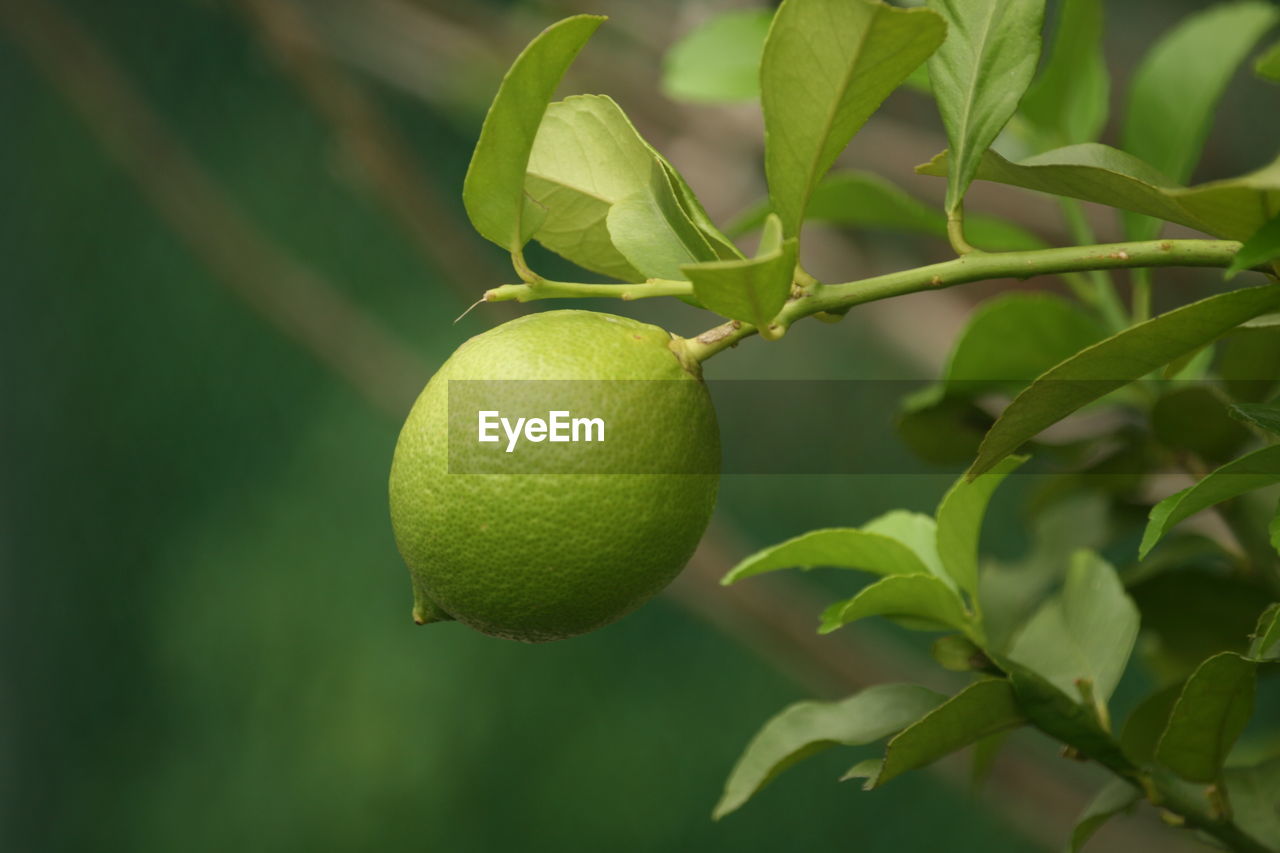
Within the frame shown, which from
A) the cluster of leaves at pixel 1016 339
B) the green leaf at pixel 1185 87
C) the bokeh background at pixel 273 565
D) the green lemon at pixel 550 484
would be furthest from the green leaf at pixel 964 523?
the bokeh background at pixel 273 565

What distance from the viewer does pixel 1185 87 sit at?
0.67 meters

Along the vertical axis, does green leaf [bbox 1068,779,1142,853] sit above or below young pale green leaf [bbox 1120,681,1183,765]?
above

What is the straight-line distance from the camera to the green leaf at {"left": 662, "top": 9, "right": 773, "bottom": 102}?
0.75 m

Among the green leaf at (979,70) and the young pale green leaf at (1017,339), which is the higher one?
the green leaf at (979,70)

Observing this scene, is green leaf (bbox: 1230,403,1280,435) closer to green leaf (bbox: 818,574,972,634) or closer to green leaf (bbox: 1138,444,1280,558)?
green leaf (bbox: 1138,444,1280,558)

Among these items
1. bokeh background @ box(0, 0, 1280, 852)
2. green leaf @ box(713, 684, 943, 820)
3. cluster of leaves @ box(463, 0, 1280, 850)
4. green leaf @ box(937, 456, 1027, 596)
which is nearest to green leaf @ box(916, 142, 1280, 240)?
cluster of leaves @ box(463, 0, 1280, 850)

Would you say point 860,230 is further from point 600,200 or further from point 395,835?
point 395,835

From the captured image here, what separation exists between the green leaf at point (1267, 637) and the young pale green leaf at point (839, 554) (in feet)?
0.42

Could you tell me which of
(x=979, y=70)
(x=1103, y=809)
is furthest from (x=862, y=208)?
(x=1103, y=809)

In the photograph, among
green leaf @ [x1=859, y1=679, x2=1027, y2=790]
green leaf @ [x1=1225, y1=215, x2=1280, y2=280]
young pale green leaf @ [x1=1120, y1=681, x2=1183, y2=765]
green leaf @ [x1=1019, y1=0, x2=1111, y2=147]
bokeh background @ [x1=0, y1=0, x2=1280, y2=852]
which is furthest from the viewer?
bokeh background @ [x1=0, y1=0, x2=1280, y2=852]

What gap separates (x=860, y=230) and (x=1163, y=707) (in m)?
0.76

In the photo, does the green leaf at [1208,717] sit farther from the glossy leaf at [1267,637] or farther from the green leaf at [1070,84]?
the green leaf at [1070,84]

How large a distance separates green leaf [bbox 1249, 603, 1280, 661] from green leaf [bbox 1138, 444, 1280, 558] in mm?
41

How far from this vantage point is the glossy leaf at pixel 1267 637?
1.26ft
